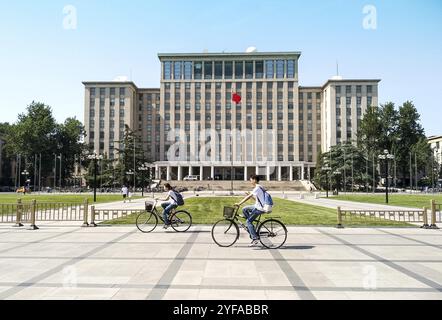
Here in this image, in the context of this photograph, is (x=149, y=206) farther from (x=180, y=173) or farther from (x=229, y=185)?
(x=180, y=173)

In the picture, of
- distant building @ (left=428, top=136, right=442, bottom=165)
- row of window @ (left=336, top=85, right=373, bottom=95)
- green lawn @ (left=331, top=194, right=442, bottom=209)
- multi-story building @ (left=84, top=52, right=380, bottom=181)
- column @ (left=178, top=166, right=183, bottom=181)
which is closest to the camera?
green lawn @ (left=331, top=194, right=442, bottom=209)

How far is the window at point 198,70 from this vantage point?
113125mm

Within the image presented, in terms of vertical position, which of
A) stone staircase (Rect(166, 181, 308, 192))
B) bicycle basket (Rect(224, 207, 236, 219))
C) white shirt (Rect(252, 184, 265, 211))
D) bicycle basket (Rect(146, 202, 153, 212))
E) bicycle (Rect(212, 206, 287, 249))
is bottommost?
stone staircase (Rect(166, 181, 308, 192))

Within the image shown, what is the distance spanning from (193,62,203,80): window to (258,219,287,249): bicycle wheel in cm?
10613

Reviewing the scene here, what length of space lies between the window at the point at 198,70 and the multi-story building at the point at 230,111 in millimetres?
302

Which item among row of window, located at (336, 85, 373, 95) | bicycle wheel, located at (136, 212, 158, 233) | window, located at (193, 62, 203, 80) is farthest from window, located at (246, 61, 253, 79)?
bicycle wheel, located at (136, 212, 158, 233)

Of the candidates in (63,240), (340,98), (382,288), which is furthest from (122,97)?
(382,288)

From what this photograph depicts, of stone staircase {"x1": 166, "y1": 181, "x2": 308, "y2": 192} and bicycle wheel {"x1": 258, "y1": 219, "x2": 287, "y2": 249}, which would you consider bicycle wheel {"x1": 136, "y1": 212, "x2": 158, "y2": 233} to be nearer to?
bicycle wheel {"x1": 258, "y1": 219, "x2": 287, "y2": 249}

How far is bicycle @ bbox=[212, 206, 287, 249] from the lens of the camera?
426 inches

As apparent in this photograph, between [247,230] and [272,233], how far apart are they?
0.79 meters

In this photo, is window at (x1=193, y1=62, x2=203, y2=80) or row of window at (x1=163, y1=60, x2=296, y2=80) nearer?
row of window at (x1=163, y1=60, x2=296, y2=80)

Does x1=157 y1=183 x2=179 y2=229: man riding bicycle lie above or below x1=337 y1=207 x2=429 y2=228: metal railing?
above

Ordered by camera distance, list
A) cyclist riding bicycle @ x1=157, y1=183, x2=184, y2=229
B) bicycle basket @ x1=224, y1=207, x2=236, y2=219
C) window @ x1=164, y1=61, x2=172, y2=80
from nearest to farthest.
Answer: bicycle basket @ x1=224, y1=207, x2=236, y2=219
cyclist riding bicycle @ x1=157, y1=183, x2=184, y2=229
window @ x1=164, y1=61, x2=172, y2=80

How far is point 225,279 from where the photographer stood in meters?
7.23
